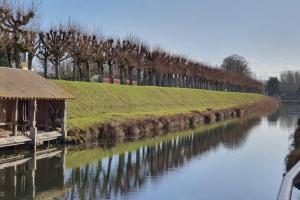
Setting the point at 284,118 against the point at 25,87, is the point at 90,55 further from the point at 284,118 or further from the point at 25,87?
the point at 284,118

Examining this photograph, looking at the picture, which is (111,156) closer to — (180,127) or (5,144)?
(5,144)

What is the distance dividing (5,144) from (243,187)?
11.9 m

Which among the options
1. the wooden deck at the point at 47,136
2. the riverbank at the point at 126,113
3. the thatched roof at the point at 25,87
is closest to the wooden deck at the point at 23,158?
the wooden deck at the point at 47,136

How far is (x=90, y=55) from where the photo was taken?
167 ft

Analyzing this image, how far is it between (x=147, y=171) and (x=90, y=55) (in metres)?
30.9

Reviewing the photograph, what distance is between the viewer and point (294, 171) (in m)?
7.31

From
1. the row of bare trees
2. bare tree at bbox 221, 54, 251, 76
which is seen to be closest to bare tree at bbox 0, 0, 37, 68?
the row of bare trees

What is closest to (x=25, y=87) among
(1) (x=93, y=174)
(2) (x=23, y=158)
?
(2) (x=23, y=158)

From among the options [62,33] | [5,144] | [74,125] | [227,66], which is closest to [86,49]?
[62,33]

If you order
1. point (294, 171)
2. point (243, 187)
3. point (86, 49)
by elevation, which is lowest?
point (243, 187)

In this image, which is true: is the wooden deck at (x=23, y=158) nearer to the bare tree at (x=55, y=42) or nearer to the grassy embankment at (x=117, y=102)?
the grassy embankment at (x=117, y=102)

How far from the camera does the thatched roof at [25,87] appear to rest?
24.3 m

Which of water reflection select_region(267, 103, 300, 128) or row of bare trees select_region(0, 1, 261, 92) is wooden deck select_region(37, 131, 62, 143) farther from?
water reflection select_region(267, 103, 300, 128)

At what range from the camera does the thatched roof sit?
79.6 ft
